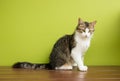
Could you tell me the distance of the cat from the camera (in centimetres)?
146

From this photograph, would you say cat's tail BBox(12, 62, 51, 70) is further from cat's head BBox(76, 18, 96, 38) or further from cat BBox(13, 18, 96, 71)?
cat's head BBox(76, 18, 96, 38)

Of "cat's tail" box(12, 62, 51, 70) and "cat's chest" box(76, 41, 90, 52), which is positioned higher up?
"cat's chest" box(76, 41, 90, 52)

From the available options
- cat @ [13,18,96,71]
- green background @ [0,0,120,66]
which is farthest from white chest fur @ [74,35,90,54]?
green background @ [0,0,120,66]

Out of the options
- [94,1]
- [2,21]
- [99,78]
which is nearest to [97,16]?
[94,1]

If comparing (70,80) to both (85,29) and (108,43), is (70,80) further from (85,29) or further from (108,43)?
(108,43)

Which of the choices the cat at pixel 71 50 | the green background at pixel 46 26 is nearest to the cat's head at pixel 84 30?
the cat at pixel 71 50

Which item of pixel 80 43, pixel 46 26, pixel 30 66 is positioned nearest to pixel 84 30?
pixel 80 43

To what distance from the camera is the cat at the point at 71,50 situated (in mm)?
1457

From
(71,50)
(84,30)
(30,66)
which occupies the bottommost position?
(30,66)

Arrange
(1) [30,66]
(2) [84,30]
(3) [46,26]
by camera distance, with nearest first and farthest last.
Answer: (2) [84,30], (1) [30,66], (3) [46,26]

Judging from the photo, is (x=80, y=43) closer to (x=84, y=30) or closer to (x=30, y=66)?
(x=84, y=30)

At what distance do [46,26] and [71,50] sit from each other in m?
0.30

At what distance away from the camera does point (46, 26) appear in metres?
1.66

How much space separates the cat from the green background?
117 mm
